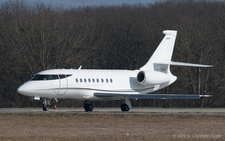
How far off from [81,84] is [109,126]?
1131 centimetres

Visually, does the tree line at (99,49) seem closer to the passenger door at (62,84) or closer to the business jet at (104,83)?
the business jet at (104,83)

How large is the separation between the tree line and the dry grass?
21731 millimetres

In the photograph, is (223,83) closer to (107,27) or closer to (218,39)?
(218,39)

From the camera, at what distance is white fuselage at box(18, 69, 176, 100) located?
128 ft

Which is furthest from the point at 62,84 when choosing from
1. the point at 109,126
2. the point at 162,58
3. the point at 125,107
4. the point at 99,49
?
the point at 99,49

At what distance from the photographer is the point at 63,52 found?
57.0 metres

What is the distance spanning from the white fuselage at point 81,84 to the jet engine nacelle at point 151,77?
1.12ft

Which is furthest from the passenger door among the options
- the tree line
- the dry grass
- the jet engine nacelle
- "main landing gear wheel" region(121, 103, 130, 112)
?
the tree line

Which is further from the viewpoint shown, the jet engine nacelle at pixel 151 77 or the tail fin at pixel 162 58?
the tail fin at pixel 162 58

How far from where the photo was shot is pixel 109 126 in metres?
29.2

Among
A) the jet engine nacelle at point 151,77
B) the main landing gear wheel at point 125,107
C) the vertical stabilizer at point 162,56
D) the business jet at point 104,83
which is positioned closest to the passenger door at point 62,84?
the business jet at point 104,83

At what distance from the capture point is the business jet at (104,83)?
1545 inches

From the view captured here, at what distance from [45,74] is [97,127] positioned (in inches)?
458

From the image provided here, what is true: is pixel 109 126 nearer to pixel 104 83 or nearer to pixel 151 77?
pixel 104 83
